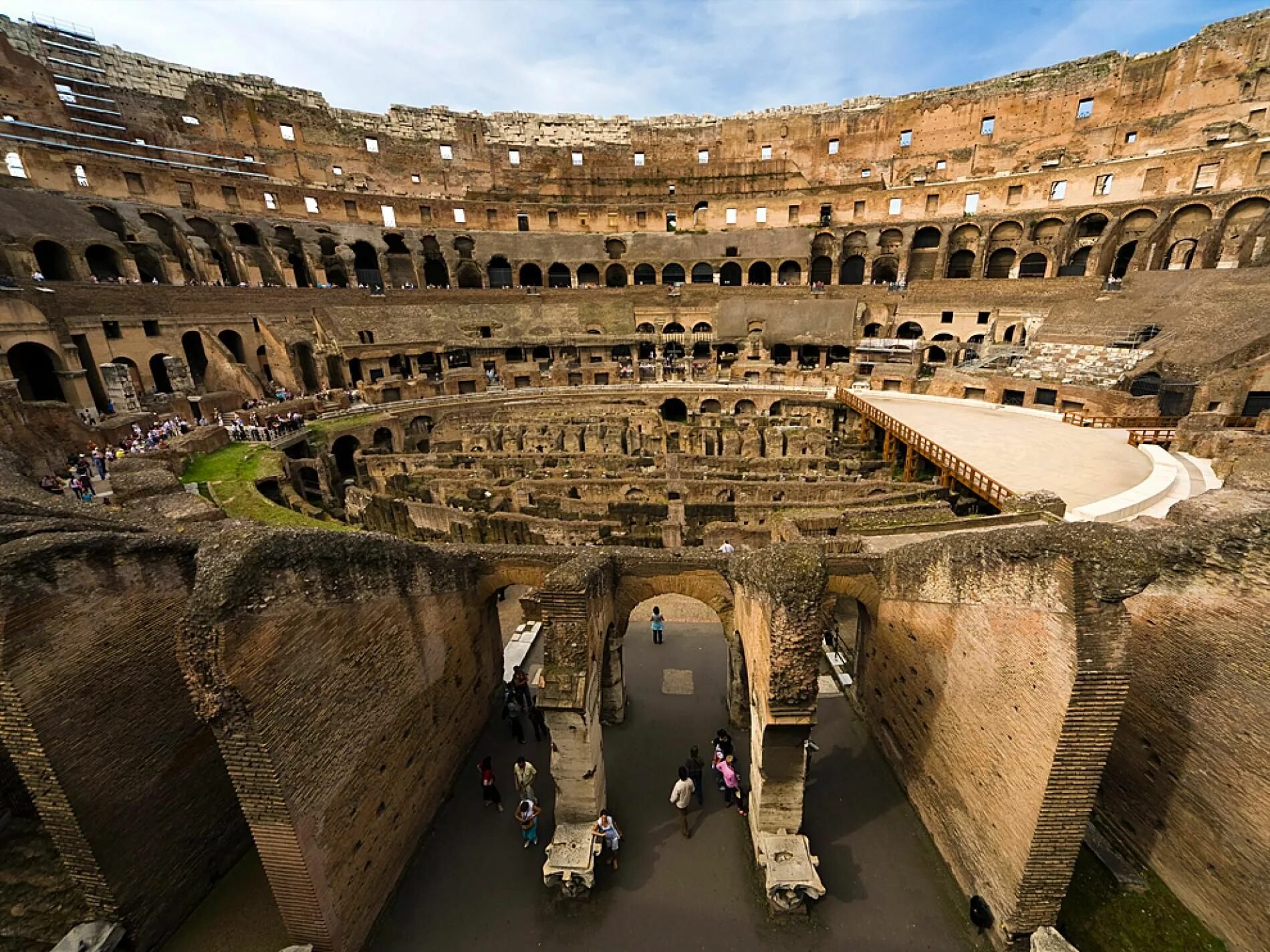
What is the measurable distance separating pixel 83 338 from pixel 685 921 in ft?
101

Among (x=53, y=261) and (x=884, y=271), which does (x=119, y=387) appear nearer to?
(x=53, y=261)

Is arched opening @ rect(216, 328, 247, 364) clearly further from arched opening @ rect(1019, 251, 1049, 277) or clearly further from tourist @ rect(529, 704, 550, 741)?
arched opening @ rect(1019, 251, 1049, 277)

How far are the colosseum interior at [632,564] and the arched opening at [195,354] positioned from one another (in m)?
0.18

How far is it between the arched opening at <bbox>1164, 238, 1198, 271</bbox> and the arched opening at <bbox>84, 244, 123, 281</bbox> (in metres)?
55.4

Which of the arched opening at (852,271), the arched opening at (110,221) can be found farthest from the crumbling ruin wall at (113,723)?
the arched opening at (852,271)

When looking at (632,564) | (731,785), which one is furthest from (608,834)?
(632,564)

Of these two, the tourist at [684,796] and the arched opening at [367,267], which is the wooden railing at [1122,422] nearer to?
the tourist at [684,796]

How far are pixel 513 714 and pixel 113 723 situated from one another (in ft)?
17.8

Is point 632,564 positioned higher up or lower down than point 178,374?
lower down

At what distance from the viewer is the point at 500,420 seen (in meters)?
27.1

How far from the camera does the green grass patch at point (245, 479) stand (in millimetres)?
13656

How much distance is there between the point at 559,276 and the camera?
4419 cm

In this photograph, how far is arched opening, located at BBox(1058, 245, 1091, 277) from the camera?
33000 mm

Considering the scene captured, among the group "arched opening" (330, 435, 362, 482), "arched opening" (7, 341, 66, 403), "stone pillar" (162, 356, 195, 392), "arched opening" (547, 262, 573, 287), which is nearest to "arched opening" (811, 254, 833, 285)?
"arched opening" (547, 262, 573, 287)
